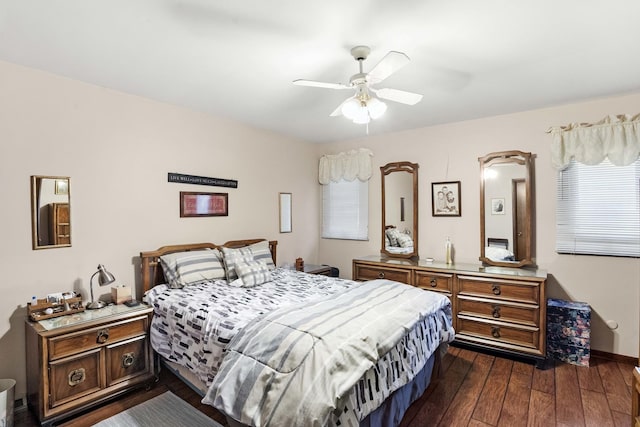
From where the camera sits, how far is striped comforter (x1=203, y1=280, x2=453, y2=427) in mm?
1438

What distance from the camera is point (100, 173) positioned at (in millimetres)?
2744

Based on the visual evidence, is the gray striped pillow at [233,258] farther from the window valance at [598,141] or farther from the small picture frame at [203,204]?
the window valance at [598,141]

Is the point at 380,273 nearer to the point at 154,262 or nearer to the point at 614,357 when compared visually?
the point at 614,357

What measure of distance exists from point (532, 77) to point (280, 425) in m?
2.96

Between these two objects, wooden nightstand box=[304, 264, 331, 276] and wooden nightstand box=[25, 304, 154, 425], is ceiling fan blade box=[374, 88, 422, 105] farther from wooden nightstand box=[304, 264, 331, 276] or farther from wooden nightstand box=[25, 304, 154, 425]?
wooden nightstand box=[304, 264, 331, 276]

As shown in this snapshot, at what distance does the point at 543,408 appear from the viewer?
230cm

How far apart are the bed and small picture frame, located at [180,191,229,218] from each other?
422mm

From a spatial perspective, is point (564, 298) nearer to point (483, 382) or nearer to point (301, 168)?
point (483, 382)

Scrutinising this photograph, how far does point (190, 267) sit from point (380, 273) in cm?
214

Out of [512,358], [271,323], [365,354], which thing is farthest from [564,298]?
[271,323]

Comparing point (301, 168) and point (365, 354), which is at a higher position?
point (301, 168)

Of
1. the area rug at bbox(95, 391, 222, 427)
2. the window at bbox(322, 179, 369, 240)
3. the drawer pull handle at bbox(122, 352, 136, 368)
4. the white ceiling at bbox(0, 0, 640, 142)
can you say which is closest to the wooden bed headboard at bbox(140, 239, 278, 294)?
the drawer pull handle at bbox(122, 352, 136, 368)

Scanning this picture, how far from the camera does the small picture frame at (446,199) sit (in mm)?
3818

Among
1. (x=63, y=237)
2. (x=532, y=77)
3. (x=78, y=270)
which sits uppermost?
(x=532, y=77)
